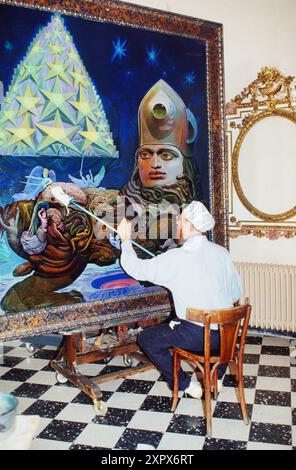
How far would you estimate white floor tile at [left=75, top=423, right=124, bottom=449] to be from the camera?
328 centimetres

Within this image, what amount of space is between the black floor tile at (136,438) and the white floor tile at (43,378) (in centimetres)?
109

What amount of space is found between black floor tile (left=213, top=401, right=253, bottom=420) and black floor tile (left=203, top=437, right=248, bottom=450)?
34cm

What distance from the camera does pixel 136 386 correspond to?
4195 mm

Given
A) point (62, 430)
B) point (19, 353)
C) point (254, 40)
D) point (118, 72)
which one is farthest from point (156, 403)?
point (254, 40)

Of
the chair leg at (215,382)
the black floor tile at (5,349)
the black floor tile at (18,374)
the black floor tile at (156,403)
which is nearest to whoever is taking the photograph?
the chair leg at (215,382)

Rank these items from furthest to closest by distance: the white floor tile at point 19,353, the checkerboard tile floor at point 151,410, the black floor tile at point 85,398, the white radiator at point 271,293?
the white radiator at point 271,293 → the white floor tile at point 19,353 → the black floor tile at point 85,398 → the checkerboard tile floor at point 151,410

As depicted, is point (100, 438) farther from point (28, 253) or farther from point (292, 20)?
point (292, 20)

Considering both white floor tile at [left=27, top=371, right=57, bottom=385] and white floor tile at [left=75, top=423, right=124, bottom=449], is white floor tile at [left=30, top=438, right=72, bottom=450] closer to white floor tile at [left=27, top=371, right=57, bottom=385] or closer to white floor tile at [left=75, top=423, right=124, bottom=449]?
white floor tile at [left=75, top=423, right=124, bottom=449]

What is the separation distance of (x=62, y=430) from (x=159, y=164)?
215cm

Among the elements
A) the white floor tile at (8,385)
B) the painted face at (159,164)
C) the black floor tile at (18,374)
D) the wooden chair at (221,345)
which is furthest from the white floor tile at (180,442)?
the painted face at (159,164)

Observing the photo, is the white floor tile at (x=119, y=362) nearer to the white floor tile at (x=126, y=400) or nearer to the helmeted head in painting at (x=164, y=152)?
the white floor tile at (x=126, y=400)

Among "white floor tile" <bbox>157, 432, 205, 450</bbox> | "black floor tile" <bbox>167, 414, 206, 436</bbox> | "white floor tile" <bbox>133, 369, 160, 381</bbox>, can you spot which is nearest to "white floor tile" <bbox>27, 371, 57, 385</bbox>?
"white floor tile" <bbox>133, 369, 160, 381</bbox>

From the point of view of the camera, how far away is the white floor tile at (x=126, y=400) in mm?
3842
